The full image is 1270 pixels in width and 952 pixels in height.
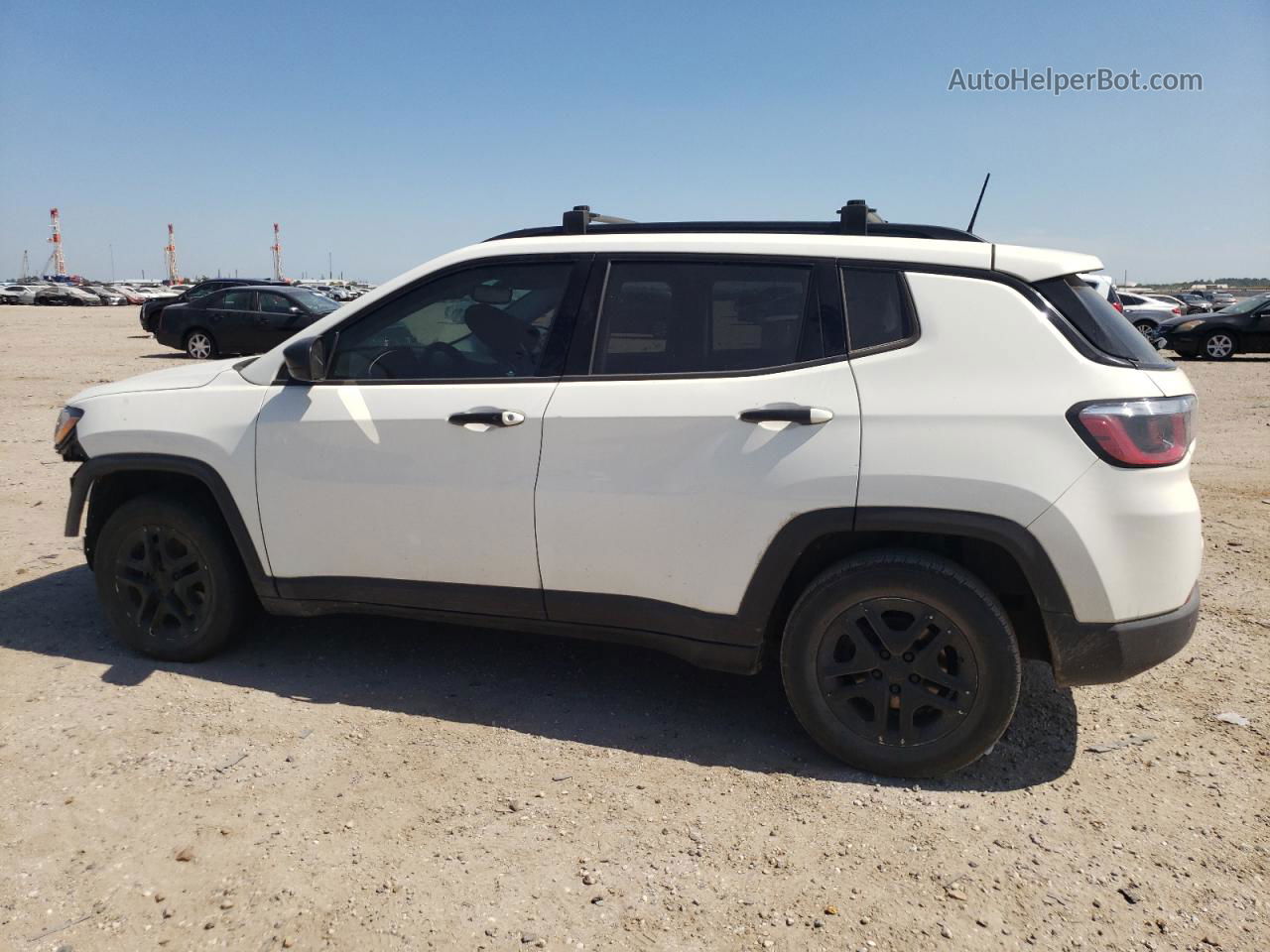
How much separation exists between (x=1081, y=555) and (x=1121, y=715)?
1.20 m

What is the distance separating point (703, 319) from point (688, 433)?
451 mm

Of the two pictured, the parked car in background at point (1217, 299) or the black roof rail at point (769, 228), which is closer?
the black roof rail at point (769, 228)

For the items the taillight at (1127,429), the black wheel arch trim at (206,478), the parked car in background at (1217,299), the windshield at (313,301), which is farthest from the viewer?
the parked car in background at (1217,299)

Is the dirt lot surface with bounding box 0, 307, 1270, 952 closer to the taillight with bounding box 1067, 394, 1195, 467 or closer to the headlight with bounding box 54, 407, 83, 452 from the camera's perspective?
the headlight with bounding box 54, 407, 83, 452

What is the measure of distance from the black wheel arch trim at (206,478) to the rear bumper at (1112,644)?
9.96 ft

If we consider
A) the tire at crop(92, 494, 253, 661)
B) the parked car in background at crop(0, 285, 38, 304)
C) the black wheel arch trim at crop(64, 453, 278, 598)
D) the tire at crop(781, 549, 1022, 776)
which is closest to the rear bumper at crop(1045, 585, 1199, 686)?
the tire at crop(781, 549, 1022, 776)

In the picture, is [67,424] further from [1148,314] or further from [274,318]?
[1148,314]

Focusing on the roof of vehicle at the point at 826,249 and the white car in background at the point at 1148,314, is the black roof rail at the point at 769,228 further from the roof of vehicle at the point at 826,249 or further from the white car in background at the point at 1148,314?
the white car in background at the point at 1148,314

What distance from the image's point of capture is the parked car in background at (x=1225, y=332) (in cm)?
2009

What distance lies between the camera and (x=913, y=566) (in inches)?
126

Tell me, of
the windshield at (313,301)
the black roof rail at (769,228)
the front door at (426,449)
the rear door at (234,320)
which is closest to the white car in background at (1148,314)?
the windshield at (313,301)

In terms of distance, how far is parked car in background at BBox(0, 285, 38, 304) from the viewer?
169ft

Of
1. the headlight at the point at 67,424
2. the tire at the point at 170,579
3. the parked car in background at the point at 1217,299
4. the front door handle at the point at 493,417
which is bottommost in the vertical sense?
the tire at the point at 170,579

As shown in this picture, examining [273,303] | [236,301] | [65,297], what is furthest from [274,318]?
[65,297]
